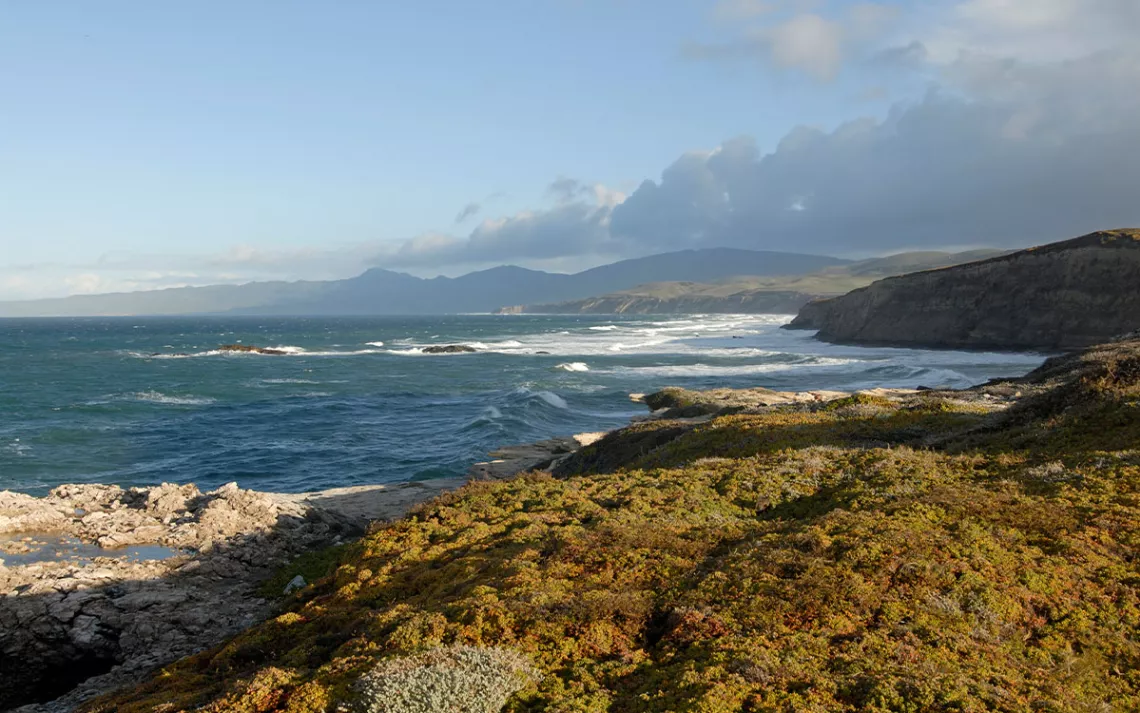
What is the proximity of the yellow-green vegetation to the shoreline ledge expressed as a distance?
284cm

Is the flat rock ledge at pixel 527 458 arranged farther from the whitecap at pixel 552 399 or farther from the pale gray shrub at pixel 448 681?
the pale gray shrub at pixel 448 681

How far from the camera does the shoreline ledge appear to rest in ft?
39.3

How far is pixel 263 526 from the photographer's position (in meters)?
17.4

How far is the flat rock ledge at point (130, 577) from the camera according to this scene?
470 inches

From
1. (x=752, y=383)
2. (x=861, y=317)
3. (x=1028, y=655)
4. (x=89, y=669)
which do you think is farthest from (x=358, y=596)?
(x=861, y=317)

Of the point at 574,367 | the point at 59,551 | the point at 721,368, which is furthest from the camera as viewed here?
the point at 574,367

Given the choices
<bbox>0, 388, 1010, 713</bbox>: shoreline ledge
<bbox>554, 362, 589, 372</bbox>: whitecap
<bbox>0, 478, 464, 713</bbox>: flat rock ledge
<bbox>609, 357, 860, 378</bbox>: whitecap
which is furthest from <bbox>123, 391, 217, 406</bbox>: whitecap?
<bbox>609, 357, 860, 378</bbox>: whitecap

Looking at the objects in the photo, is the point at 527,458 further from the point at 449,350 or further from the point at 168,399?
the point at 449,350

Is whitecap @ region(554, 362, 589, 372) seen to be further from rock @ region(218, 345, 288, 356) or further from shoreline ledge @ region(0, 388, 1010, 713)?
shoreline ledge @ region(0, 388, 1010, 713)

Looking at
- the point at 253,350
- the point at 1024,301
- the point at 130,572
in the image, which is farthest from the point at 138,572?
the point at 253,350

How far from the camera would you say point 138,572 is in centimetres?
1445

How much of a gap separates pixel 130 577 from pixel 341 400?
41.4 metres

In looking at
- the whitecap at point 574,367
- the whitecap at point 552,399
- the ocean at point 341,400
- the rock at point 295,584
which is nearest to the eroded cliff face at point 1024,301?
the ocean at point 341,400

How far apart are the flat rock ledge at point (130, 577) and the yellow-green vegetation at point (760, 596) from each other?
9.56ft
